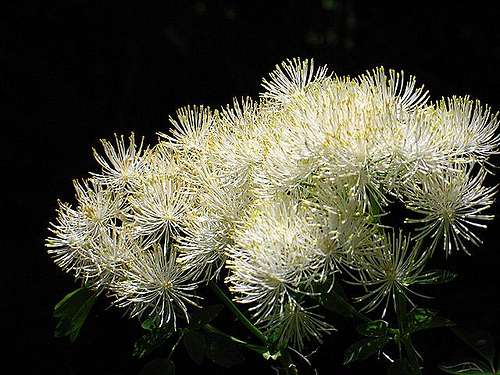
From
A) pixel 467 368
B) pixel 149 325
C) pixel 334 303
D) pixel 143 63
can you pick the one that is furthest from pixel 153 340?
pixel 143 63

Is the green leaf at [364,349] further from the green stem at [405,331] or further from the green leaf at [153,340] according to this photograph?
the green leaf at [153,340]

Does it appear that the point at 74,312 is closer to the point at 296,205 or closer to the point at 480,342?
the point at 296,205

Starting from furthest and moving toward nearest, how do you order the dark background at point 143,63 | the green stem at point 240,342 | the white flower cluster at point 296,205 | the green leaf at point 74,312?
1. the dark background at point 143,63
2. the green leaf at point 74,312
3. the green stem at point 240,342
4. the white flower cluster at point 296,205

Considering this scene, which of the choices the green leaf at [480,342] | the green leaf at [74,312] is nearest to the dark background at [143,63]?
the green leaf at [74,312]

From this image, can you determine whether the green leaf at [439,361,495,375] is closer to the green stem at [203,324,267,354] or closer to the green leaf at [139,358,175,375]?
the green stem at [203,324,267,354]

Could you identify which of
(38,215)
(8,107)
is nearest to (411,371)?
(38,215)

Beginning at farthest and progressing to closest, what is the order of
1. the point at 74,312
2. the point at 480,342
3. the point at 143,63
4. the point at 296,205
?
the point at 143,63
the point at 74,312
the point at 480,342
the point at 296,205
